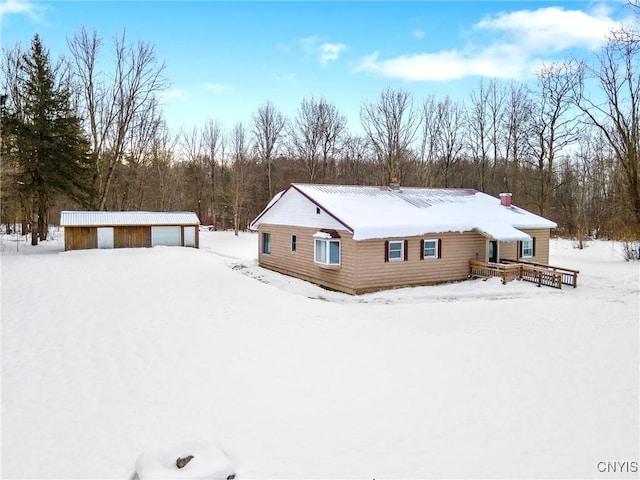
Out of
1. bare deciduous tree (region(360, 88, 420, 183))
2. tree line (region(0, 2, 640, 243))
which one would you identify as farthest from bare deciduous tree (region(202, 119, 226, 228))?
bare deciduous tree (region(360, 88, 420, 183))

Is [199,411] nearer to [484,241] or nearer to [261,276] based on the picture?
[261,276]

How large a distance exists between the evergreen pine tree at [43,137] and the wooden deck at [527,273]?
2333 centimetres

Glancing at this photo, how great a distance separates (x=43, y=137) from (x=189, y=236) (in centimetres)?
986

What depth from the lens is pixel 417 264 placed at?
17125mm

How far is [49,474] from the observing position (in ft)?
16.9

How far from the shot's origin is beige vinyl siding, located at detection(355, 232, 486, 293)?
52.5ft

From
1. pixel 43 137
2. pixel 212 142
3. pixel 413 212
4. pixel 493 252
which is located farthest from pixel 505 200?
pixel 212 142

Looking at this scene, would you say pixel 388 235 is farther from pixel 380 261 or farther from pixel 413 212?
pixel 413 212

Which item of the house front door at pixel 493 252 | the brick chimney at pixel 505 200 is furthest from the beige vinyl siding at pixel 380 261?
the brick chimney at pixel 505 200

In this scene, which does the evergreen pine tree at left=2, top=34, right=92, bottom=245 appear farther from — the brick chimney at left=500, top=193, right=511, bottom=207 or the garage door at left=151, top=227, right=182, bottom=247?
the brick chimney at left=500, top=193, right=511, bottom=207

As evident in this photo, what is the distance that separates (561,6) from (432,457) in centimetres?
1829

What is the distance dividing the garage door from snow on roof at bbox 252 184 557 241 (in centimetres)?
843

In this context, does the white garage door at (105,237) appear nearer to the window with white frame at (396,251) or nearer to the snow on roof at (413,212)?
the snow on roof at (413,212)

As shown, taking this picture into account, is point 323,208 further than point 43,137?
No
